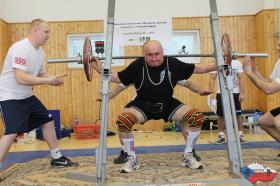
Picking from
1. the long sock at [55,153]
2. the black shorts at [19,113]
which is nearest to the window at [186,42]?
the long sock at [55,153]

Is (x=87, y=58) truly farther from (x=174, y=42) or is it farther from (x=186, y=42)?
(x=186, y=42)

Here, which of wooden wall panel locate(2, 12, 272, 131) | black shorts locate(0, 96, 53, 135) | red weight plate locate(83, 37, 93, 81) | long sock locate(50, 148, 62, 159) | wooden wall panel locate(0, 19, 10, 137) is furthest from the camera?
wooden wall panel locate(2, 12, 272, 131)

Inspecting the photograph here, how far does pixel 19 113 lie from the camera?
363 cm

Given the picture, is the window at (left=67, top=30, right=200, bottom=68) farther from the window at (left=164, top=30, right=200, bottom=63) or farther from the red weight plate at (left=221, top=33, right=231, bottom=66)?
A: the red weight plate at (left=221, top=33, right=231, bottom=66)

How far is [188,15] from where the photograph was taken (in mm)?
8570

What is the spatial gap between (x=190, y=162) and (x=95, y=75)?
5.16m

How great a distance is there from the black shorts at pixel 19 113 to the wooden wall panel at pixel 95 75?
4613 mm

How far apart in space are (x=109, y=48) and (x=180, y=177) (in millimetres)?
1263

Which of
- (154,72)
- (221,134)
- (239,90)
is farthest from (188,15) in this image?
(154,72)

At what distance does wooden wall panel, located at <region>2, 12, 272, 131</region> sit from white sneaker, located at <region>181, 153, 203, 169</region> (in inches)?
186

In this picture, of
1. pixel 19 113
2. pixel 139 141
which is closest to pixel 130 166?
pixel 19 113

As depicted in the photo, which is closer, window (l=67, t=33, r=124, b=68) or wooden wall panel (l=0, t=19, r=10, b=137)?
wooden wall panel (l=0, t=19, r=10, b=137)

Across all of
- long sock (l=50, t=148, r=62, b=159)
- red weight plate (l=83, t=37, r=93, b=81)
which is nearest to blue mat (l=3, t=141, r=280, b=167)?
long sock (l=50, t=148, r=62, b=159)

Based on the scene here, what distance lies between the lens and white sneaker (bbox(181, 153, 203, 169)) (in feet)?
11.8
